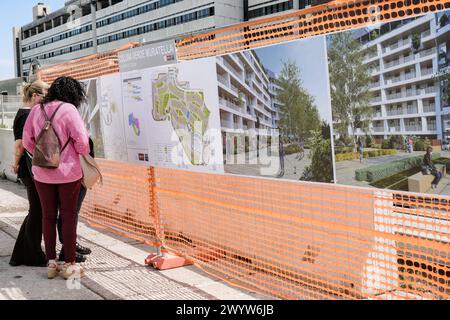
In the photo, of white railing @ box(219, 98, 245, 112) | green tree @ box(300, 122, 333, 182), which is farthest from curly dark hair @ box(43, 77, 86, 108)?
green tree @ box(300, 122, 333, 182)

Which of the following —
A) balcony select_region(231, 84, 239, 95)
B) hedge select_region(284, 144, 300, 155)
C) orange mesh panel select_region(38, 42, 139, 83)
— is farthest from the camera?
orange mesh panel select_region(38, 42, 139, 83)

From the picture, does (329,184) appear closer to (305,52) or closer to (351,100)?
(351,100)

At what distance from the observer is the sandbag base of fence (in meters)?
4.68

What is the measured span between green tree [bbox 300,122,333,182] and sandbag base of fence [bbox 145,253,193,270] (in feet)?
5.66

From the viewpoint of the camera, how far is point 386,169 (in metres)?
3.23

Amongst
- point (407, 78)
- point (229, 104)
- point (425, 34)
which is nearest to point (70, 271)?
point (229, 104)

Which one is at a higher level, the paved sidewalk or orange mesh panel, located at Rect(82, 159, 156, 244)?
orange mesh panel, located at Rect(82, 159, 156, 244)

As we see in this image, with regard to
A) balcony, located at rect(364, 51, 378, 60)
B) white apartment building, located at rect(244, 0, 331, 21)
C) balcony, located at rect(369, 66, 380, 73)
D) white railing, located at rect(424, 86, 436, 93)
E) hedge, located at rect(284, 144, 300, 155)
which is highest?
white apartment building, located at rect(244, 0, 331, 21)

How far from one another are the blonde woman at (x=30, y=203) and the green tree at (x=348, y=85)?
9.41ft

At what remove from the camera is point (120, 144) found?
600 cm

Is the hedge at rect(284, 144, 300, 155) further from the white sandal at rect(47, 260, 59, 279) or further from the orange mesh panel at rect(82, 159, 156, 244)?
the white sandal at rect(47, 260, 59, 279)

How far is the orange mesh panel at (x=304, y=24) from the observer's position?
3221 mm

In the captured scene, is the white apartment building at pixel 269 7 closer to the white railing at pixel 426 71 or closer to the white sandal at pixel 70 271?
the white sandal at pixel 70 271

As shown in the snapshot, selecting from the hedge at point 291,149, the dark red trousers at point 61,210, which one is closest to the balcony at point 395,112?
the hedge at point 291,149
